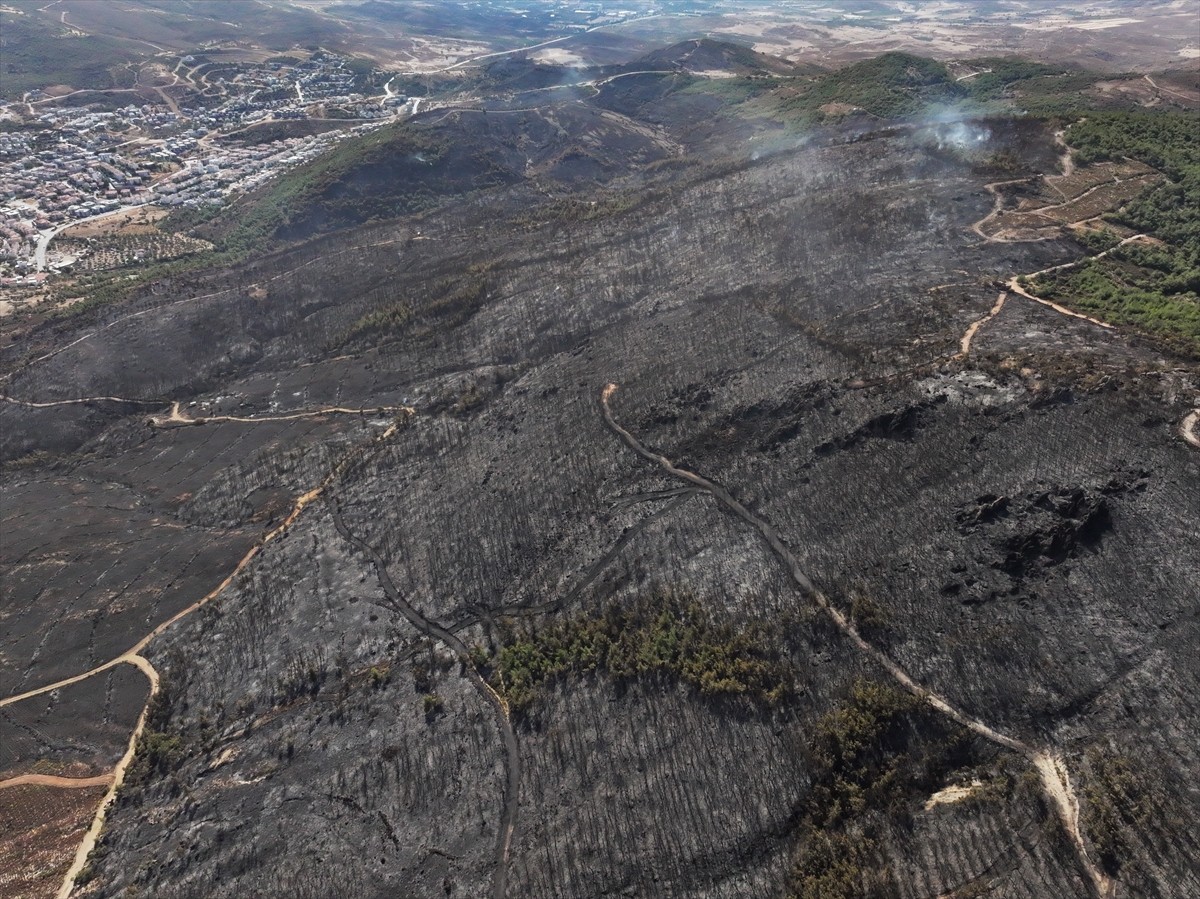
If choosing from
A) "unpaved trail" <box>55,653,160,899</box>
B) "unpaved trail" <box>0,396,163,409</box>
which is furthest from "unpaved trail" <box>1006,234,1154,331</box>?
"unpaved trail" <box>0,396,163,409</box>

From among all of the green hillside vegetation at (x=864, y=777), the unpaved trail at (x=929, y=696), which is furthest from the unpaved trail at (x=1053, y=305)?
the green hillside vegetation at (x=864, y=777)

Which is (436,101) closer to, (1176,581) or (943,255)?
(943,255)

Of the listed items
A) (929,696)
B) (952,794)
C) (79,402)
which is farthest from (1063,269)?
(79,402)

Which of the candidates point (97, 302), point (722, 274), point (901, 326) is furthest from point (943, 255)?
point (97, 302)

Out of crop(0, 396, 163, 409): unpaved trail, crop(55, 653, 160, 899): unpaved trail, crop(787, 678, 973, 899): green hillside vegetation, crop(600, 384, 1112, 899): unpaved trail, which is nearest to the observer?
crop(600, 384, 1112, 899): unpaved trail

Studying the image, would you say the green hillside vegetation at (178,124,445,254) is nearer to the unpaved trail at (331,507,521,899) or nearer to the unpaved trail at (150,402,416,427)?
the unpaved trail at (150,402,416,427)

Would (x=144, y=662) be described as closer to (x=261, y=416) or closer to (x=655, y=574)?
(x=261, y=416)
